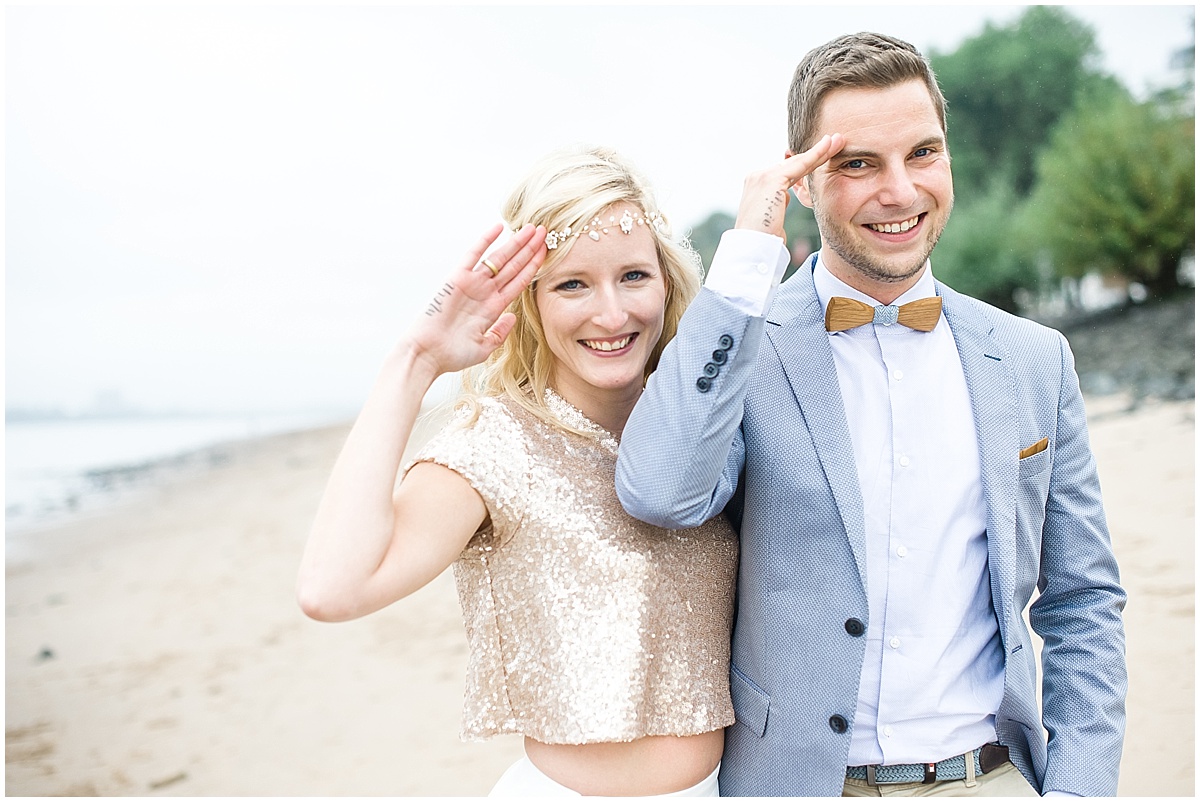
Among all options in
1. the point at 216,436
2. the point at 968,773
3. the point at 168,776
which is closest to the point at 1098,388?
the point at 168,776

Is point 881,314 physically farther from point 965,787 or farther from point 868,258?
Answer: point 965,787

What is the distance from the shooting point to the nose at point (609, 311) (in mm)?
2176

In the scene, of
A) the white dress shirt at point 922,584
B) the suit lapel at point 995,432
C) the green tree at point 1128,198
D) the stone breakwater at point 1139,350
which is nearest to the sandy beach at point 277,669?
the stone breakwater at point 1139,350

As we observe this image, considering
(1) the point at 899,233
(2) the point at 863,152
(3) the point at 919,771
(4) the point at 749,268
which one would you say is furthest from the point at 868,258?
(3) the point at 919,771

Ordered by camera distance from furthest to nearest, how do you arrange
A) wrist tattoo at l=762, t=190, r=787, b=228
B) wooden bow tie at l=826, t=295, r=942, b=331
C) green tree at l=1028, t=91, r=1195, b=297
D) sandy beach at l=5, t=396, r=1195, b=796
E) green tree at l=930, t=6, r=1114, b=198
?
1. green tree at l=930, t=6, r=1114, b=198
2. green tree at l=1028, t=91, r=1195, b=297
3. sandy beach at l=5, t=396, r=1195, b=796
4. wooden bow tie at l=826, t=295, r=942, b=331
5. wrist tattoo at l=762, t=190, r=787, b=228

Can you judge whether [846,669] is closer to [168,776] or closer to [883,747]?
[883,747]

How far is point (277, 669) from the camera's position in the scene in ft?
27.8

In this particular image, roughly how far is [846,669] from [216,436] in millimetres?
25350

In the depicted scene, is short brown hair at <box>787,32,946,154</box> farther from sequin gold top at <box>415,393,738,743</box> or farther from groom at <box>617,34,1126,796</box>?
sequin gold top at <box>415,393,738,743</box>

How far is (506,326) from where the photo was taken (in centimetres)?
211

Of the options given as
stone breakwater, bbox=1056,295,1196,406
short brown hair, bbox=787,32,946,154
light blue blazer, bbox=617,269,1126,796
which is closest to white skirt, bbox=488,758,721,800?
light blue blazer, bbox=617,269,1126,796

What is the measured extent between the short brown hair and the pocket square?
2.42ft

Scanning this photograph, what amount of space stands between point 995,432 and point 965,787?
75cm

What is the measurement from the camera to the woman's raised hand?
202 cm
